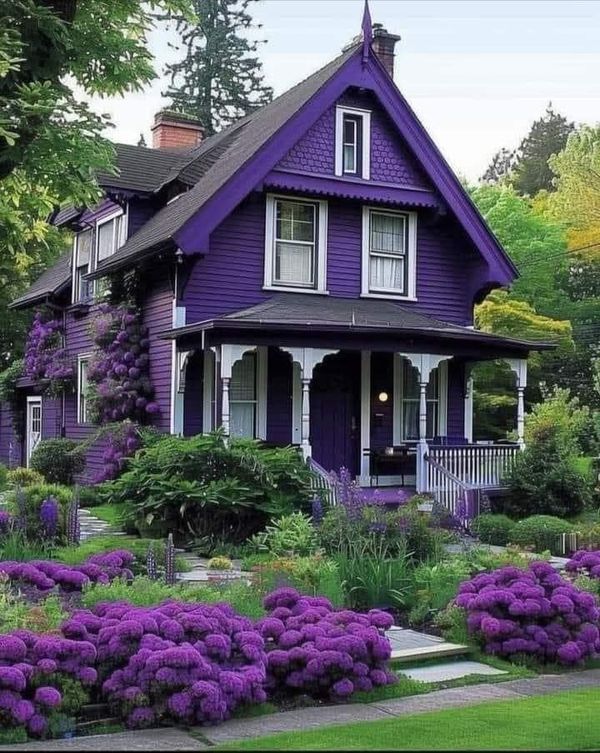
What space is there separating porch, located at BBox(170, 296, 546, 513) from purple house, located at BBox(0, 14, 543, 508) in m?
0.03

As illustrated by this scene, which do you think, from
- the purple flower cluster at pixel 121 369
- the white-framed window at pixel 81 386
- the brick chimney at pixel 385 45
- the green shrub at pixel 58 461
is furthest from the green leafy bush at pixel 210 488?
the brick chimney at pixel 385 45

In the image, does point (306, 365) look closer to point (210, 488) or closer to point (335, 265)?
point (335, 265)

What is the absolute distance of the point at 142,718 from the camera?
5738 millimetres

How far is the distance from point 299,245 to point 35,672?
14747 millimetres

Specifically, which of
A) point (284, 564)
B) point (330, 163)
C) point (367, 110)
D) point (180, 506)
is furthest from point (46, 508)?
point (367, 110)

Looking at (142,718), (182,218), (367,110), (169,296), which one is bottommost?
(142,718)

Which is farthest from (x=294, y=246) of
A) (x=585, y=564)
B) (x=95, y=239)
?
(x=585, y=564)

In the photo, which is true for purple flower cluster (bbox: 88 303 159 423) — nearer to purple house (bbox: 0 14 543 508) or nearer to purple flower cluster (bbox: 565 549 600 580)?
purple house (bbox: 0 14 543 508)

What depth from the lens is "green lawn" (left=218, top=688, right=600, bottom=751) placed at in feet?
16.4

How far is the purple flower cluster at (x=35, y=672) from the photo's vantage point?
552 cm

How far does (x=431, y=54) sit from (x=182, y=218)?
1152 centimetres

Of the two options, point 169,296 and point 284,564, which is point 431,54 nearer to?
point 284,564

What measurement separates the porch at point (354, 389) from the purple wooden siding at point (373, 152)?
8.79 feet

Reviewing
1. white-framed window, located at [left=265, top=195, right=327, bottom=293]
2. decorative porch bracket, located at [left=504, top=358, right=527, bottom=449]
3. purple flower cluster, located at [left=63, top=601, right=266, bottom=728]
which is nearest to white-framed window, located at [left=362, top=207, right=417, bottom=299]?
white-framed window, located at [left=265, top=195, right=327, bottom=293]
